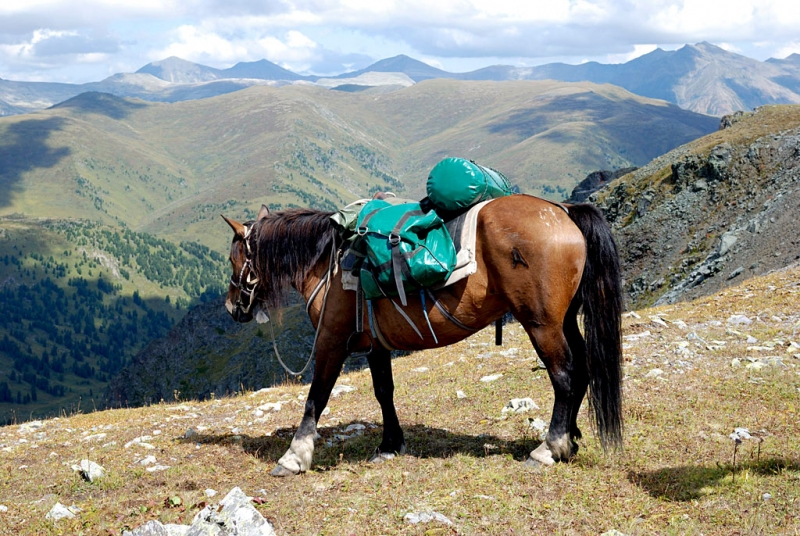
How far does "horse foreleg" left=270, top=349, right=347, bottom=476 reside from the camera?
27.1ft

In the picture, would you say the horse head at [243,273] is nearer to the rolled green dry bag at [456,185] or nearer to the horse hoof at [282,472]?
the horse hoof at [282,472]

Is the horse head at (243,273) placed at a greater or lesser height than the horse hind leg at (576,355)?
greater

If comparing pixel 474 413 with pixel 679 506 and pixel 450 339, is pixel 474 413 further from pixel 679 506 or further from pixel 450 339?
pixel 679 506

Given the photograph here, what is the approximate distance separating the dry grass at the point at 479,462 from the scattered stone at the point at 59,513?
0.11m

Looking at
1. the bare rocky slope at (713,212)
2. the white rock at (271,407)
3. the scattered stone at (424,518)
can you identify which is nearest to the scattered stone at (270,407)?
the white rock at (271,407)

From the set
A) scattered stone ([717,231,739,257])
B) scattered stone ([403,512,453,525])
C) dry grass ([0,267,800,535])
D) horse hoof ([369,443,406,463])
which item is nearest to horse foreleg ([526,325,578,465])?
dry grass ([0,267,800,535])

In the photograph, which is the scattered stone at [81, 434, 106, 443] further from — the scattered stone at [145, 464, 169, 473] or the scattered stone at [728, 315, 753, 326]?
the scattered stone at [728, 315, 753, 326]

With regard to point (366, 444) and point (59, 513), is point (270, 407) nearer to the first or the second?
point (366, 444)

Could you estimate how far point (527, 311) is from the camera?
784 cm

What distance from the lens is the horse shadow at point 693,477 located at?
6742 mm

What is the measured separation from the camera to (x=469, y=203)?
8227 millimetres

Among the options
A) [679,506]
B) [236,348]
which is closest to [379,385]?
[679,506]

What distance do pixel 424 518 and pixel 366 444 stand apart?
3.17m

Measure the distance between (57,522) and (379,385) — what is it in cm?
412
